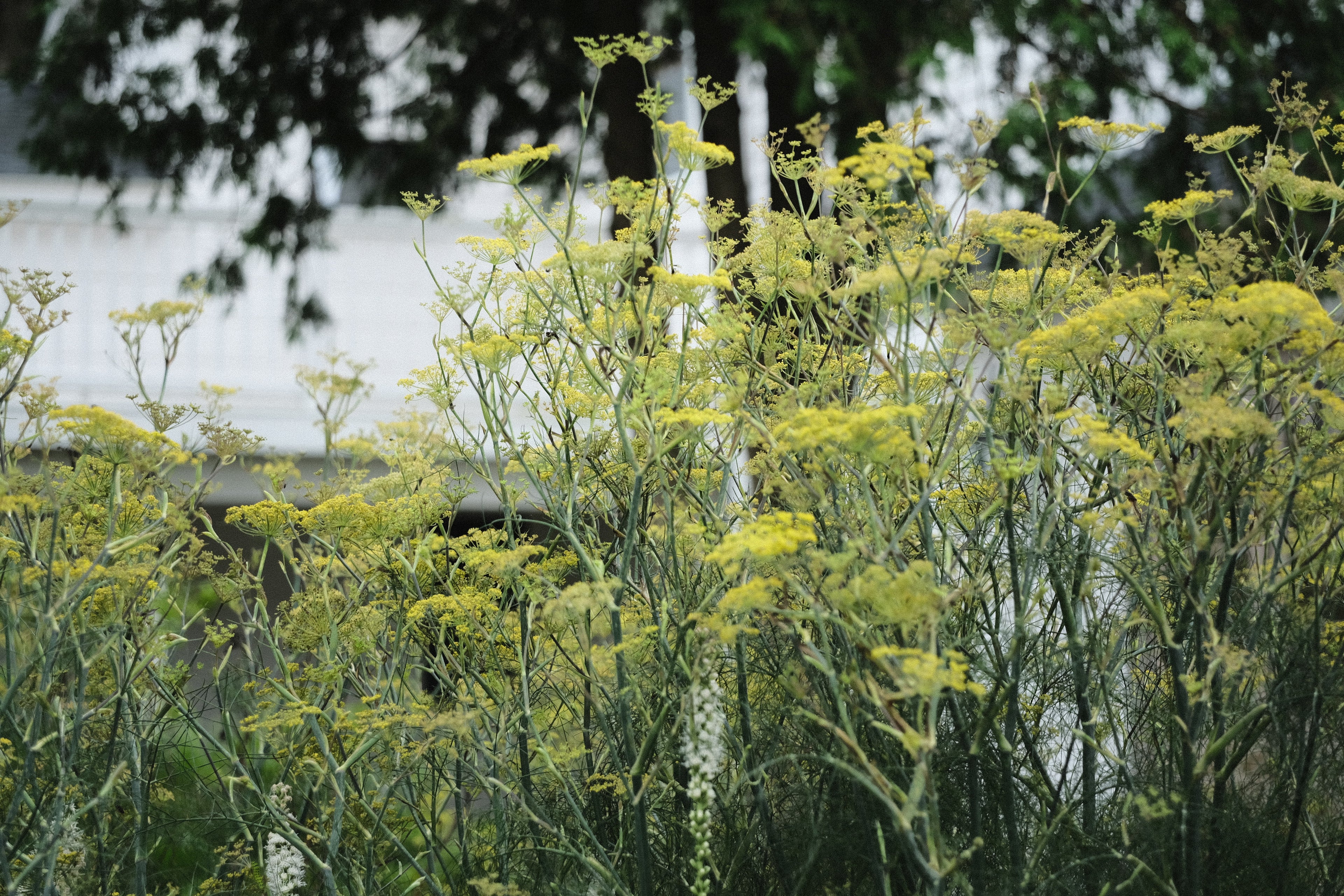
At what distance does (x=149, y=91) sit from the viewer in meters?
7.56

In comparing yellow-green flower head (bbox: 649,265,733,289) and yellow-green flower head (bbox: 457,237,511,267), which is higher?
yellow-green flower head (bbox: 457,237,511,267)

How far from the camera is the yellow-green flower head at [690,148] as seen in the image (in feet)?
9.40

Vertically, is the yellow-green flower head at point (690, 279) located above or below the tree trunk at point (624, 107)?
below

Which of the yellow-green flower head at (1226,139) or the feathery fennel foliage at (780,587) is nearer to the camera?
the feathery fennel foliage at (780,587)

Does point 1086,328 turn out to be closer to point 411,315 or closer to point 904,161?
point 904,161

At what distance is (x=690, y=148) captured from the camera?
9.54ft

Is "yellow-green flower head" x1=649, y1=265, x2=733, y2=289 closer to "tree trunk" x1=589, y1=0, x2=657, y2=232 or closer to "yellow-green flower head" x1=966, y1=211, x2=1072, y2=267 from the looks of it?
"yellow-green flower head" x1=966, y1=211, x2=1072, y2=267

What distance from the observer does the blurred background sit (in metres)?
6.41

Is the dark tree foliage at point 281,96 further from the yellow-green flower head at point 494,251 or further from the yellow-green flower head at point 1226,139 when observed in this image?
the yellow-green flower head at point 1226,139

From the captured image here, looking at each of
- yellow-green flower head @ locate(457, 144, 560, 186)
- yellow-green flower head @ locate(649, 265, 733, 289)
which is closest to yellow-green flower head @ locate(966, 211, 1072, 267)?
yellow-green flower head @ locate(649, 265, 733, 289)

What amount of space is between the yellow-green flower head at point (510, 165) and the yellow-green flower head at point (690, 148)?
11.9 inches

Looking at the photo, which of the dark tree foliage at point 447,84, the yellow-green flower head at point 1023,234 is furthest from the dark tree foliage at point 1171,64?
the yellow-green flower head at point 1023,234

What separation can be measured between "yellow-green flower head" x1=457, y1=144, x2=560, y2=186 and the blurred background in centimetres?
287

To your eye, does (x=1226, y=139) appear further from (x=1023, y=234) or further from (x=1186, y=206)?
(x=1023, y=234)
